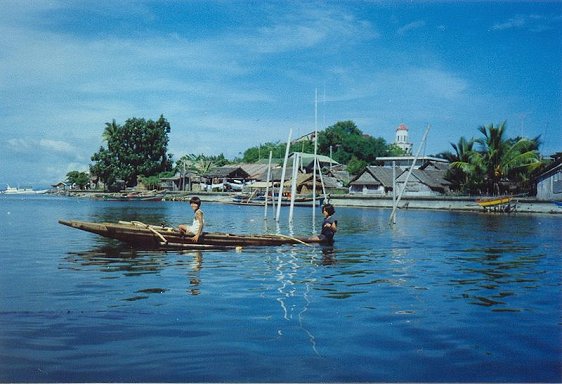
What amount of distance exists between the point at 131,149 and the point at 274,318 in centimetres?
8340

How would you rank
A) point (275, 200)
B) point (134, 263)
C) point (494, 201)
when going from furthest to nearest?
point (275, 200), point (494, 201), point (134, 263)

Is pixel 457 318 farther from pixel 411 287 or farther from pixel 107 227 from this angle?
pixel 107 227

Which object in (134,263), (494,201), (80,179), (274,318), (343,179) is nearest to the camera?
(274,318)

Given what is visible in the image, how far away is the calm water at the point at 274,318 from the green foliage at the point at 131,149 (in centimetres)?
7302

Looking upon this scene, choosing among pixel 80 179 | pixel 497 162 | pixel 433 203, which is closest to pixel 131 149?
pixel 80 179

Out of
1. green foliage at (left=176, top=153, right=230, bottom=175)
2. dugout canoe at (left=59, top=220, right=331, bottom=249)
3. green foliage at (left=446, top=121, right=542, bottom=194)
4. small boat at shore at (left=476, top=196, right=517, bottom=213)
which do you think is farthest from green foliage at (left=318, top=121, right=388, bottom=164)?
dugout canoe at (left=59, top=220, right=331, bottom=249)

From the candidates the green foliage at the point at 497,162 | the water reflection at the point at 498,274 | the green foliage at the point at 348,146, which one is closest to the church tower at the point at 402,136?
the green foliage at the point at 348,146

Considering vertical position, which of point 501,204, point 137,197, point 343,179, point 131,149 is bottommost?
point 501,204

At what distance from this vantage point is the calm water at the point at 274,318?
6.52m

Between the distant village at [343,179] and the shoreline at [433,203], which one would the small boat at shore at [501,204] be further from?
the distant village at [343,179]

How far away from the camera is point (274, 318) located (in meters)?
8.78

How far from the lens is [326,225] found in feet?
59.5

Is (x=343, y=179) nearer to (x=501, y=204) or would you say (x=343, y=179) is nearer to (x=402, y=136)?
(x=501, y=204)

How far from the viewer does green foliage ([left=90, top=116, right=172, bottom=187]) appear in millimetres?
87750
